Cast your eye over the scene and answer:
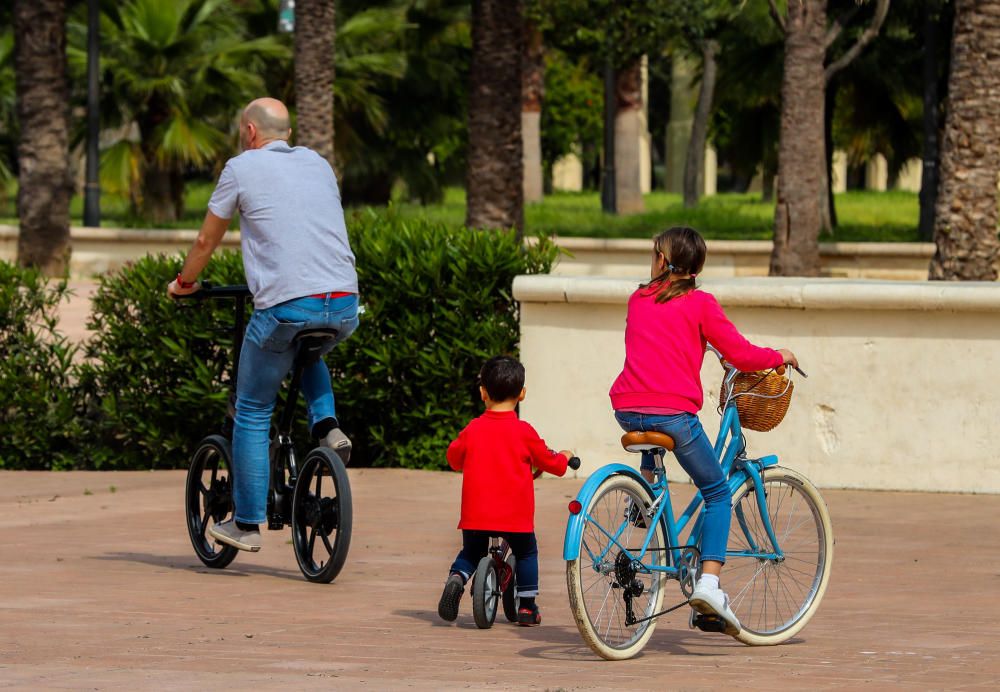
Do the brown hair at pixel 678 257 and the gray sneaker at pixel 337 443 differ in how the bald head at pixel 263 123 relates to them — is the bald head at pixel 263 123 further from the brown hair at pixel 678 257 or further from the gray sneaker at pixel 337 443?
the brown hair at pixel 678 257

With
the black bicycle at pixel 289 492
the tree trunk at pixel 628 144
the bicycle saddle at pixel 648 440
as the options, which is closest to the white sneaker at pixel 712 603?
the bicycle saddle at pixel 648 440

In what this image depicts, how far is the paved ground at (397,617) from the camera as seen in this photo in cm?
545

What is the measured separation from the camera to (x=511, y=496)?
6.27 metres

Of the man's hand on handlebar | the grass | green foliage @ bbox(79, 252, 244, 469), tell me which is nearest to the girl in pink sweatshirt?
the man's hand on handlebar

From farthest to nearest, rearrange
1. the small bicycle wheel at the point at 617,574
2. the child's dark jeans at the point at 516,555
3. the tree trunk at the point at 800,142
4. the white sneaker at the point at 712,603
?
the tree trunk at the point at 800,142
the child's dark jeans at the point at 516,555
the white sneaker at the point at 712,603
the small bicycle wheel at the point at 617,574

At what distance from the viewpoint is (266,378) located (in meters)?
7.18

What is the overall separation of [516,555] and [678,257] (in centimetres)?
128

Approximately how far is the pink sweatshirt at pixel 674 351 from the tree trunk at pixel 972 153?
9.59 m

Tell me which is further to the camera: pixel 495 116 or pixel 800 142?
pixel 800 142

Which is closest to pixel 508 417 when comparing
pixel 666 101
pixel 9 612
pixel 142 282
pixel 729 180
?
pixel 9 612

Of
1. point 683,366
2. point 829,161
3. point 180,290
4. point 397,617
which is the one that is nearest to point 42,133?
point 829,161

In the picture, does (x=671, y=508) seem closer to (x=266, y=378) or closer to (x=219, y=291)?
(x=266, y=378)

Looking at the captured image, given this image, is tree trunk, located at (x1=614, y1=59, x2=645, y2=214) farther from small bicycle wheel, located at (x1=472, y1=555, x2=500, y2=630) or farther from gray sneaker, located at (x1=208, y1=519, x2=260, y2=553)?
small bicycle wheel, located at (x1=472, y1=555, x2=500, y2=630)

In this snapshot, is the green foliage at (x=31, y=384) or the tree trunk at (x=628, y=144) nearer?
the green foliage at (x=31, y=384)
